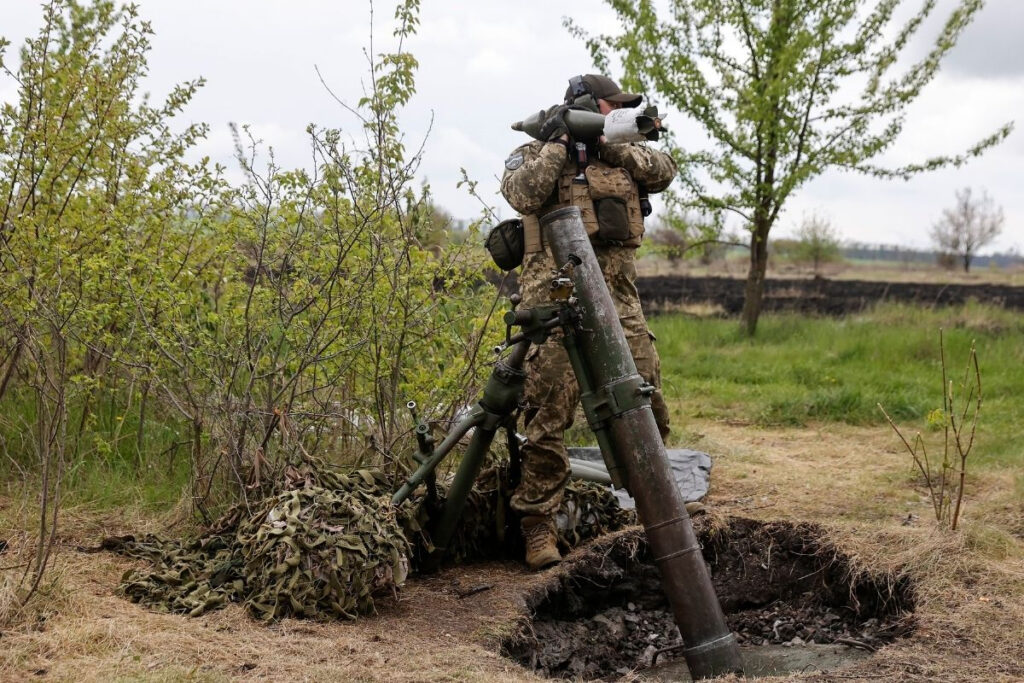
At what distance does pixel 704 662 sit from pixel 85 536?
2765 millimetres

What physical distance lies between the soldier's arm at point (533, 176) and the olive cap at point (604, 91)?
352mm

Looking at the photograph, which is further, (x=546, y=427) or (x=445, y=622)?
(x=546, y=427)

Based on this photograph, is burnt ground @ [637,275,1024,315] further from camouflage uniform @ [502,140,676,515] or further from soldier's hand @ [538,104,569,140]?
soldier's hand @ [538,104,569,140]

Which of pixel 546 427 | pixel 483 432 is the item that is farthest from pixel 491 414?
pixel 546 427

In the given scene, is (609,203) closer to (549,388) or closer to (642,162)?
(642,162)

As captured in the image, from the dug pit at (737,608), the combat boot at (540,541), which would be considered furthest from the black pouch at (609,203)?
the dug pit at (737,608)

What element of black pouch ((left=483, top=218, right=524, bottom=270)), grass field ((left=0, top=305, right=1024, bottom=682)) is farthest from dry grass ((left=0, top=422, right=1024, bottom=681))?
black pouch ((left=483, top=218, right=524, bottom=270))

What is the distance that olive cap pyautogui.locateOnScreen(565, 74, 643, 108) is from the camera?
4656mm

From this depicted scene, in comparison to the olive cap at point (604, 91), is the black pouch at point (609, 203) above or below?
A: below

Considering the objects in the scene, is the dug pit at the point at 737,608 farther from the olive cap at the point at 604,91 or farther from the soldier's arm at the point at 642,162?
the olive cap at the point at 604,91

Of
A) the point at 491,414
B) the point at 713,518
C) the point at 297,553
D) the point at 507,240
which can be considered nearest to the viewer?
the point at 297,553

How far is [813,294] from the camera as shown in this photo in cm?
1973

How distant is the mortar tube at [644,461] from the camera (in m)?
3.58

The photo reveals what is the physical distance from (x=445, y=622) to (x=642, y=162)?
2206 mm
